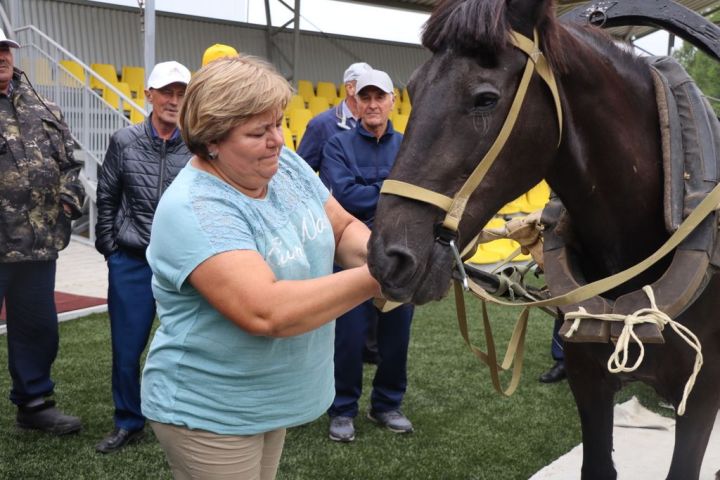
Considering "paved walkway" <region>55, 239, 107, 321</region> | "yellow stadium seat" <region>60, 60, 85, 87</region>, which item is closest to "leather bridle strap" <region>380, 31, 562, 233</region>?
"paved walkway" <region>55, 239, 107, 321</region>

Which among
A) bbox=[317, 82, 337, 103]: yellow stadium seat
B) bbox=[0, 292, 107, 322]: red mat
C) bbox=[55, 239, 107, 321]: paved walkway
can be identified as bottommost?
bbox=[55, 239, 107, 321]: paved walkway

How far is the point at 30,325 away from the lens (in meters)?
3.52

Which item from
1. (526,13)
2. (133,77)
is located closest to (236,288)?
(526,13)

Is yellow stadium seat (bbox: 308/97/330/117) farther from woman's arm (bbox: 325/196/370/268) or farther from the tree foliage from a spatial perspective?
woman's arm (bbox: 325/196/370/268)

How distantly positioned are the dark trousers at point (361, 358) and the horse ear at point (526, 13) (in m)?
2.20

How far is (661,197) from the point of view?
189cm

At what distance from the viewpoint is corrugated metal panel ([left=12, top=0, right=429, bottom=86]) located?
42.4 feet

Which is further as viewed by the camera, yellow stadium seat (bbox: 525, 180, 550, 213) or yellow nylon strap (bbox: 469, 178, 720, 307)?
yellow stadium seat (bbox: 525, 180, 550, 213)

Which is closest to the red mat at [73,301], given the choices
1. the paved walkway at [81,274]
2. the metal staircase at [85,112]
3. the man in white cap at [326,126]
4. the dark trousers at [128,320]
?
the paved walkway at [81,274]

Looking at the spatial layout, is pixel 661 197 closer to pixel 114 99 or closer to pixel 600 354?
pixel 600 354

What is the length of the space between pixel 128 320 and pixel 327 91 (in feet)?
40.2

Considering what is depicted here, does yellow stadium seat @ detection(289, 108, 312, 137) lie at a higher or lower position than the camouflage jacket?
lower

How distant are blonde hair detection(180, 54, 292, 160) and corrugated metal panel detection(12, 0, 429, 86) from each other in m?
11.4

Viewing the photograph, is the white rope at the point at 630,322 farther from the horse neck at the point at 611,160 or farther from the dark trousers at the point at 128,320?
the dark trousers at the point at 128,320
